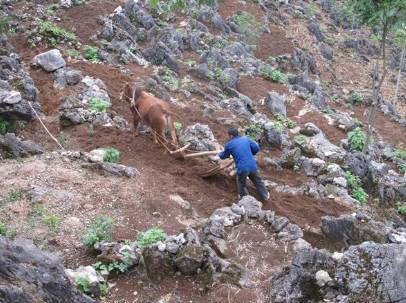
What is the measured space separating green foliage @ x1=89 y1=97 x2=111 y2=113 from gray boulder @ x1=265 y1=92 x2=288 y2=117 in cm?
710

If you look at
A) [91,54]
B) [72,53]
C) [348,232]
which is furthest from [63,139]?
[348,232]

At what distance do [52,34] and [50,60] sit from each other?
8.56 ft

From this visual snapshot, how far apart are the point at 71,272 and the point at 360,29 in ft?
128

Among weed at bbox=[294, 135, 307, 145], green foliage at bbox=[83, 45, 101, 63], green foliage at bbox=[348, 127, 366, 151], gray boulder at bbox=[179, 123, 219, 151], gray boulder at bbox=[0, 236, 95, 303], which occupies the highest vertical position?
gray boulder at bbox=[0, 236, 95, 303]

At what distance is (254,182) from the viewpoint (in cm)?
1053

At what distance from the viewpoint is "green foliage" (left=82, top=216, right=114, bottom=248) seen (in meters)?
7.78

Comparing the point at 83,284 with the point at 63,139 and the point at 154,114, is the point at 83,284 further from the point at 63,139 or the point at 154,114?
the point at 63,139

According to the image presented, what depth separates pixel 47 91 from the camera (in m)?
14.0

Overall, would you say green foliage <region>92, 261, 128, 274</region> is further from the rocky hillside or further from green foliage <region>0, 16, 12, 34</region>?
green foliage <region>0, 16, 12, 34</region>

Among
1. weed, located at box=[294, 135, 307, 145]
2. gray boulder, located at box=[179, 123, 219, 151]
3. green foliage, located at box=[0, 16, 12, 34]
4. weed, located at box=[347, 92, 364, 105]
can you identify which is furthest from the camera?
weed, located at box=[347, 92, 364, 105]

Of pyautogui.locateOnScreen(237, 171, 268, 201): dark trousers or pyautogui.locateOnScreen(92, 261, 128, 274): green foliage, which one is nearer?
pyautogui.locateOnScreen(92, 261, 128, 274): green foliage

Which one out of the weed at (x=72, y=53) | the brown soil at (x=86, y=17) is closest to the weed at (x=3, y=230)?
the weed at (x=72, y=53)

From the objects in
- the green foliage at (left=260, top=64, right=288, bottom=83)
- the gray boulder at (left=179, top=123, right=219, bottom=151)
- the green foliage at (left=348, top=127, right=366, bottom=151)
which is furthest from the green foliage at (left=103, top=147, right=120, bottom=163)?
the green foliage at (left=260, top=64, right=288, bottom=83)

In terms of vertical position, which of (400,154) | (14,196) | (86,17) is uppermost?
(14,196)
